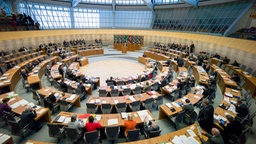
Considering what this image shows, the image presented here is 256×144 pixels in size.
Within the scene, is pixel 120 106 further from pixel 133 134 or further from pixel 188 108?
pixel 188 108

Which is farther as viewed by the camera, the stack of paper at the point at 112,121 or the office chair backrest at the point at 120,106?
the office chair backrest at the point at 120,106

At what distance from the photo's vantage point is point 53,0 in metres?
24.5

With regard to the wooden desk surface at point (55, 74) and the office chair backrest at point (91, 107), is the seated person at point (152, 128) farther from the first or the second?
the wooden desk surface at point (55, 74)

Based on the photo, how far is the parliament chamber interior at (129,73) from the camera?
5.83m

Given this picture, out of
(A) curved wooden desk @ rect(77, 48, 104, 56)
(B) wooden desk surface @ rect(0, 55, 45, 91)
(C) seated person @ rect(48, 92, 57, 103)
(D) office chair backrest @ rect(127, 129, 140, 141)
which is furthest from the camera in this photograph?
(A) curved wooden desk @ rect(77, 48, 104, 56)

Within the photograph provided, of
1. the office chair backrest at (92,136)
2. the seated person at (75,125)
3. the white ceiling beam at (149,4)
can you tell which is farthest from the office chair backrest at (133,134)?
the white ceiling beam at (149,4)

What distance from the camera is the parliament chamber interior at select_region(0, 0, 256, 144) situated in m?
5.83

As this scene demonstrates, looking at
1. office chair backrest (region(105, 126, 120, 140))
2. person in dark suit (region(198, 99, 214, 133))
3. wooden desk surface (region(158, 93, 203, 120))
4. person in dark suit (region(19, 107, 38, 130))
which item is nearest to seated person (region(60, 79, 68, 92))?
person in dark suit (region(19, 107, 38, 130))

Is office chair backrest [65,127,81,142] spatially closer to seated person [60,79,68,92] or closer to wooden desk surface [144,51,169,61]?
seated person [60,79,68,92]

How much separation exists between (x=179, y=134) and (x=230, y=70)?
10.6 metres

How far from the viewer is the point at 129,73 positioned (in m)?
15.4

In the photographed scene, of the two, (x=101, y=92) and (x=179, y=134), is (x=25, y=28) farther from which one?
(x=179, y=134)

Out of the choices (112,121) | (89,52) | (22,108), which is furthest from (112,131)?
(89,52)

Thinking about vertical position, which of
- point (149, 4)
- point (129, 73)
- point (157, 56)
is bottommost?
point (129, 73)
